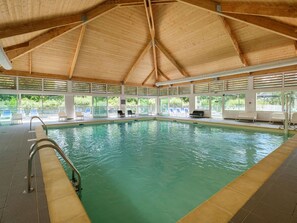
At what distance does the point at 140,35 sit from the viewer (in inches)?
372

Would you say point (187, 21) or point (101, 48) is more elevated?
point (187, 21)

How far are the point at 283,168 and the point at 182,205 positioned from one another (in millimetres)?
1851

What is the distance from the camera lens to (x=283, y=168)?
2670 millimetres

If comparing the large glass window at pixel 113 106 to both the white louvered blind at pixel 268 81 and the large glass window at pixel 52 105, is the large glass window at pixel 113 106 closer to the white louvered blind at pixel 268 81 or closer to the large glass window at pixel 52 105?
the large glass window at pixel 52 105

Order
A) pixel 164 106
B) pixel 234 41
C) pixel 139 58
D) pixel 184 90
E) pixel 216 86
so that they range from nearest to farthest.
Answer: pixel 234 41 → pixel 139 58 → pixel 216 86 → pixel 184 90 → pixel 164 106

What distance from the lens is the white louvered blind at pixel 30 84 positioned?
9945 millimetres

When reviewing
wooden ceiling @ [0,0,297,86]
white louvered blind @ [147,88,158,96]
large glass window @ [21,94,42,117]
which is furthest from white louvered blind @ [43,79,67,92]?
white louvered blind @ [147,88,158,96]

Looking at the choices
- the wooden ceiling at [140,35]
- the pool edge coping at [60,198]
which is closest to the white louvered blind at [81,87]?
the wooden ceiling at [140,35]

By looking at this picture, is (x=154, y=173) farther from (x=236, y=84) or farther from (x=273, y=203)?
(x=236, y=84)

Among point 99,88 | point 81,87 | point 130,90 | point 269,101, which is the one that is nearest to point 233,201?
point 269,101

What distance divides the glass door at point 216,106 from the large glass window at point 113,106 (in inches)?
315

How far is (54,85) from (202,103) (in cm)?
1130

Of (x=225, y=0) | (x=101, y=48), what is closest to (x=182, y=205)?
(x=225, y=0)

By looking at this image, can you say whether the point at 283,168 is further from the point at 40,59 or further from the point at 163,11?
the point at 40,59
